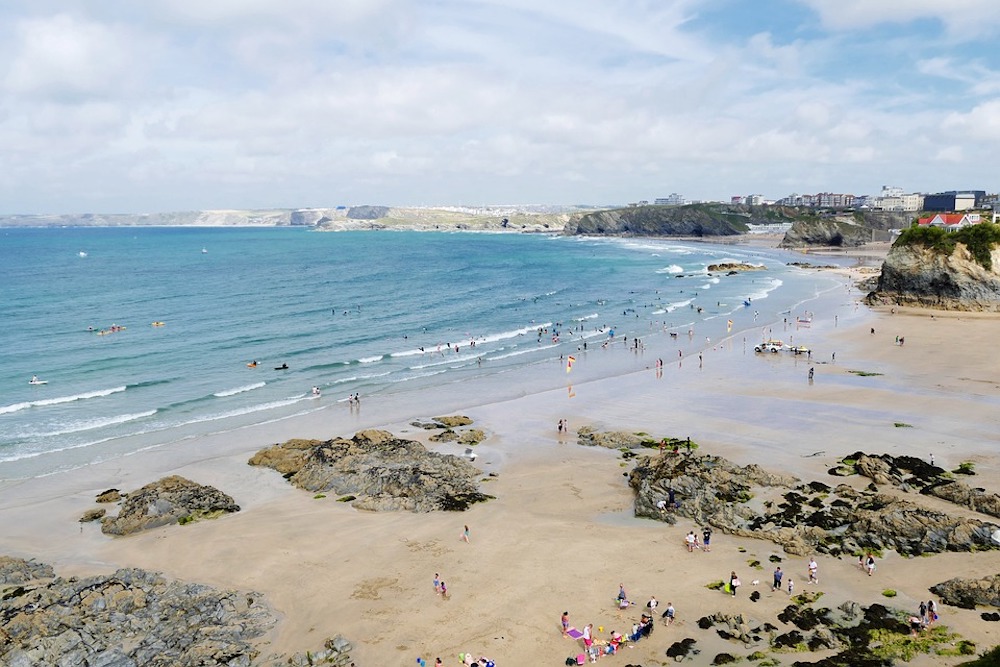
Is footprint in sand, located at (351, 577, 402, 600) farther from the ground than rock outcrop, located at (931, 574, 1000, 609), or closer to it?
closer to it

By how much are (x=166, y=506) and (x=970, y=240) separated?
80.9 m

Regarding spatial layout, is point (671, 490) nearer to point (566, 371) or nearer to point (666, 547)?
point (666, 547)

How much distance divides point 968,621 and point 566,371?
125ft

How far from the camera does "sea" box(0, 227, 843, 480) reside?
45.7m

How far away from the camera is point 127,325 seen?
75.8 m

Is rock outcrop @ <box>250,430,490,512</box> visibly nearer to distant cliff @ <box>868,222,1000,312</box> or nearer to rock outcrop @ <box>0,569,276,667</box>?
rock outcrop @ <box>0,569,276,667</box>

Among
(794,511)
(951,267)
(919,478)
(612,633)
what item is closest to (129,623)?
(612,633)

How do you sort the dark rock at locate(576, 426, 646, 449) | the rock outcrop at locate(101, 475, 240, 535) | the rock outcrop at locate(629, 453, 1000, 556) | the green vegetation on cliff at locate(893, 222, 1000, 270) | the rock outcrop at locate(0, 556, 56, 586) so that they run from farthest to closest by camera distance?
the green vegetation on cliff at locate(893, 222, 1000, 270) < the dark rock at locate(576, 426, 646, 449) < the rock outcrop at locate(101, 475, 240, 535) < the rock outcrop at locate(629, 453, 1000, 556) < the rock outcrop at locate(0, 556, 56, 586)

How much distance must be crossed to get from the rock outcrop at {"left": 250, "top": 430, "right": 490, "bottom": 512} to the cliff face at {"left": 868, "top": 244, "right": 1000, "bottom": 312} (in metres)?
66.3

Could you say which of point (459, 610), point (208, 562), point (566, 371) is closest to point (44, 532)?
point (208, 562)

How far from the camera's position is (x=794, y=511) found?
28.7 meters

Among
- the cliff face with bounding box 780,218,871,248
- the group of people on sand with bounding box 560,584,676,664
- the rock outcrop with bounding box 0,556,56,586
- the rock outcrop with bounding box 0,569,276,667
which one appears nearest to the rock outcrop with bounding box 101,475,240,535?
the rock outcrop with bounding box 0,556,56,586

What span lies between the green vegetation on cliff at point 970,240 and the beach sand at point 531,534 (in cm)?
3102

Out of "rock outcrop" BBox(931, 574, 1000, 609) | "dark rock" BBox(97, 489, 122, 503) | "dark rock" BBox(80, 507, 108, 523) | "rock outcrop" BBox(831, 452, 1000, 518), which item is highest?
"rock outcrop" BBox(831, 452, 1000, 518)
